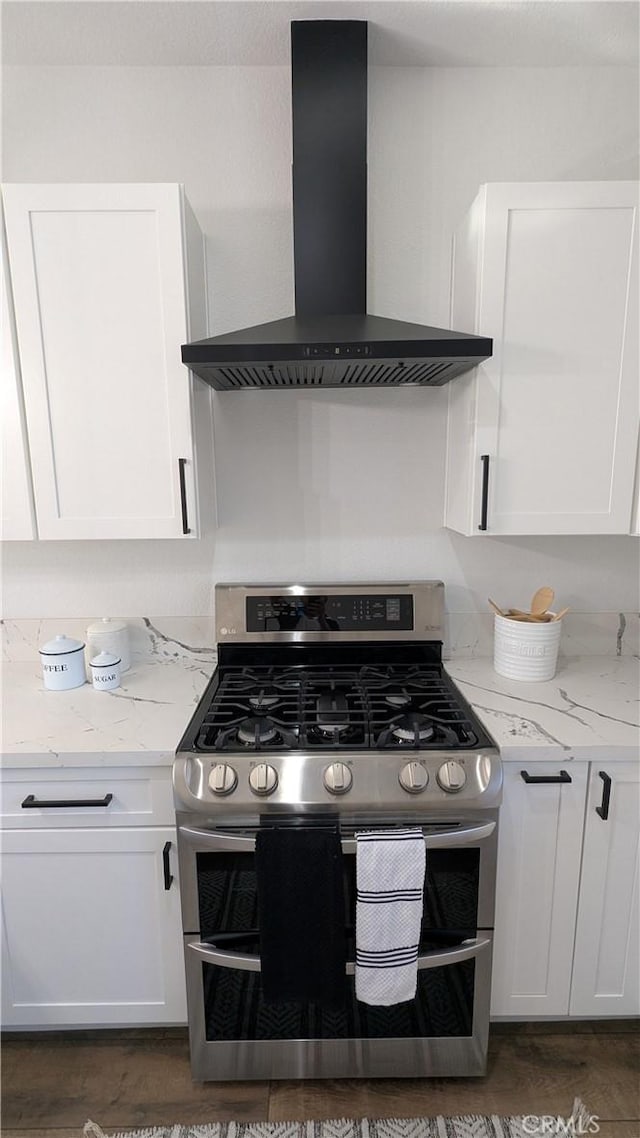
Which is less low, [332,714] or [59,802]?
[332,714]

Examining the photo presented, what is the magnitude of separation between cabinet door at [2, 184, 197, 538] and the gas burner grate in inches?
20.0

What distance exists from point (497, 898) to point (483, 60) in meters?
2.27

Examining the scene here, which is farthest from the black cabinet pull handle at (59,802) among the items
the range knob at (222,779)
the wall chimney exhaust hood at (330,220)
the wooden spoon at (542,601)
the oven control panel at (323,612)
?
the wooden spoon at (542,601)

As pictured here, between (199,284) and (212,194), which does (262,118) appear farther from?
(199,284)

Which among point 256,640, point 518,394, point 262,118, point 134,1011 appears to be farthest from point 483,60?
point 134,1011

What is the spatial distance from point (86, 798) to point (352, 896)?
672 mm

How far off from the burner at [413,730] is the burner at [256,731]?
30 centimetres

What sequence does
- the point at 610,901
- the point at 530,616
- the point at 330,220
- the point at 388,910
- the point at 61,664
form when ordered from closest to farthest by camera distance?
1. the point at 388,910
2. the point at 610,901
3. the point at 330,220
4. the point at 61,664
5. the point at 530,616

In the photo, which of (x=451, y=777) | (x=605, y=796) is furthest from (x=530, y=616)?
(x=451, y=777)

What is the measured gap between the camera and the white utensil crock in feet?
5.63

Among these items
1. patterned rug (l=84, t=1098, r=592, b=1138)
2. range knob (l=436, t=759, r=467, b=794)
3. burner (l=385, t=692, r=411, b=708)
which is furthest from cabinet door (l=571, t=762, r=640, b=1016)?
burner (l=385, t=692, r=411, b=708)

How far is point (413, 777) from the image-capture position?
1.29 meters

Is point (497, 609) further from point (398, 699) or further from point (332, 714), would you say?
point (332, 714)

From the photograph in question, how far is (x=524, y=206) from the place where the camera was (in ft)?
4.76
